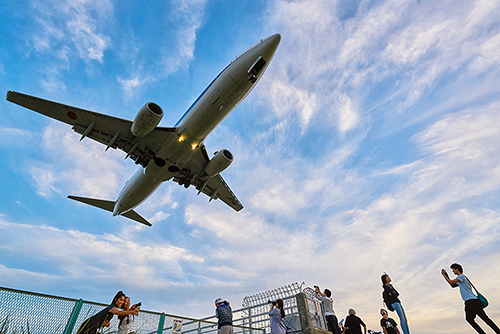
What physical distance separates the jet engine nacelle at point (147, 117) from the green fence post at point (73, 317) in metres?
10.6

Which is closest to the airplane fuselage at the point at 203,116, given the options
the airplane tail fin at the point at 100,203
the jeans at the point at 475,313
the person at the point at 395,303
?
the airplane tail fin at the point at 100,203

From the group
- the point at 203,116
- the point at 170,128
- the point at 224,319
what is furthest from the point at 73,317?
the point at 170,128

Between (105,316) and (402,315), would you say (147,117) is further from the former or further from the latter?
(402,315)

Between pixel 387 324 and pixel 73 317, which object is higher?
pixel 73 317

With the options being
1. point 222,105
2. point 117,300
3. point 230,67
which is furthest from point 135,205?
point 117,300

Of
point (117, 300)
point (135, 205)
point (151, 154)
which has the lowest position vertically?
point (117, 300)

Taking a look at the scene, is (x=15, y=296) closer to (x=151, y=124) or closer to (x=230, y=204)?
(x=151, y=124)

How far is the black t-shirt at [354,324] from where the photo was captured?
8812 mm

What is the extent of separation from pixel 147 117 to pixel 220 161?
246 inches

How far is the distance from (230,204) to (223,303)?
1655cm

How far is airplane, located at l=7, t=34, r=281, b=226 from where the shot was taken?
610 inches

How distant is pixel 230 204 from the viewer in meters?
24.9

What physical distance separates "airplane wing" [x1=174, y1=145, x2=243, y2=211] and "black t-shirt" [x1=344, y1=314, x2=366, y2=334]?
1440 cm

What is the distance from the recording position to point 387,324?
8.06 m
